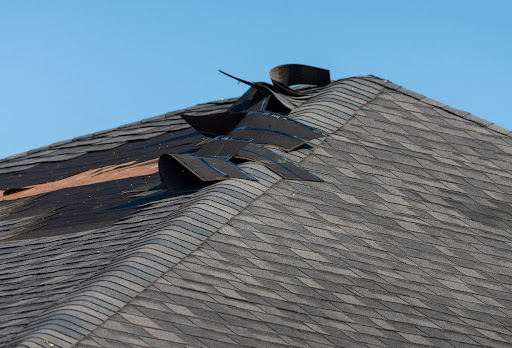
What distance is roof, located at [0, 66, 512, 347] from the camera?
56.3 ft

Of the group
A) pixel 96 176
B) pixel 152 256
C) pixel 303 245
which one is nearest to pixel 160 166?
pixel 303 245

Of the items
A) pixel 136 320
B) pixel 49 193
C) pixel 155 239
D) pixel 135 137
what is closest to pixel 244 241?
pixel 155 239

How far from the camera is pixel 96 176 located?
28.8 m

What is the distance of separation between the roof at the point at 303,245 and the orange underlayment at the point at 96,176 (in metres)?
0.10

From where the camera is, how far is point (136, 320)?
16500 mm

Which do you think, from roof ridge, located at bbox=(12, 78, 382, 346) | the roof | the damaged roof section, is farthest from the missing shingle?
roof ridge, located at bbox=(12, 78, 382, 346)

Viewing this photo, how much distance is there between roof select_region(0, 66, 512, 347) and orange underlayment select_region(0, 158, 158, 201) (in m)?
0.10

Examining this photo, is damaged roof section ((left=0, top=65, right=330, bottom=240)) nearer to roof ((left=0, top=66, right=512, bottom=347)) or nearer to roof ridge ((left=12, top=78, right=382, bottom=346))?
roof ((left=0, top=66, right=512, bottom=347))

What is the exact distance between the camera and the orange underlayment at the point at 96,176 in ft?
90.2

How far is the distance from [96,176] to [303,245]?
971cm

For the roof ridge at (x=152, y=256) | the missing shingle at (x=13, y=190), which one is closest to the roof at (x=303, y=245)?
the roof ridge at (x=152, y=256)

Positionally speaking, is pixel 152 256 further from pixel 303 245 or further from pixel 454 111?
pixel 454 111

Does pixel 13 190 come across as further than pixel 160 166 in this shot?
Yes

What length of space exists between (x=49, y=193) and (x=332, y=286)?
35.0 ft
